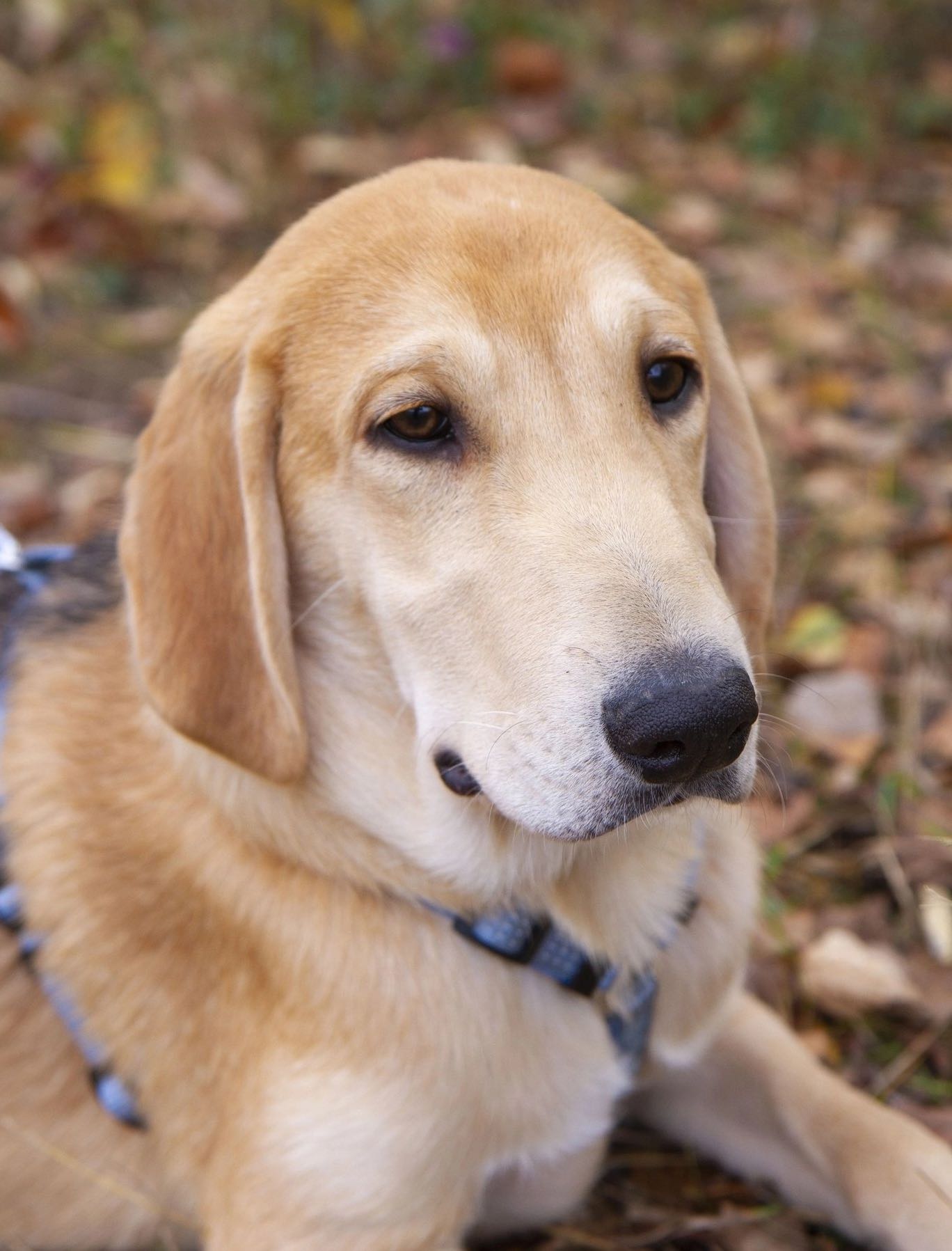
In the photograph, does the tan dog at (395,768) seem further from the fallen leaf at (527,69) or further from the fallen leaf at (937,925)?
the fallen leaf at (527,69)

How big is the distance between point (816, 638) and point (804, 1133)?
199 cm

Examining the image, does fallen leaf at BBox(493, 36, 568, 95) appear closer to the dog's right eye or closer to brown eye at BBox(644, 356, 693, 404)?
brown eye at BBox(644, 356, 693, 404)

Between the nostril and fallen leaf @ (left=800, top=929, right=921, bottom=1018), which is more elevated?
the nostril

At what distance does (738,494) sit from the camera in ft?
9.49

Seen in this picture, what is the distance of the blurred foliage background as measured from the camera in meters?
3.54

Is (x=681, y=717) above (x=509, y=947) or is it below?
above

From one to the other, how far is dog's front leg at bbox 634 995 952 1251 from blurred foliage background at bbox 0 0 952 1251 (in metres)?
0.09

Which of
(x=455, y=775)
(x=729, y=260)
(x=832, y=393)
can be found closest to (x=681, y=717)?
(x=455, y=775)

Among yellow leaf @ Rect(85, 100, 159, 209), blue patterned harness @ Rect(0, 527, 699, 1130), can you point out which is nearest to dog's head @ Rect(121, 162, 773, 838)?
blue patterned harness @ Rect(0, 527, 699, 1130)

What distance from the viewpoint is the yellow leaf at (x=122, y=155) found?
7301 millimetres

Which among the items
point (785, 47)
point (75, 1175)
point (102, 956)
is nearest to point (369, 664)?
point (102, 956)

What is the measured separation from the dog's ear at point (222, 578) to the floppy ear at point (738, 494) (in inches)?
37.2

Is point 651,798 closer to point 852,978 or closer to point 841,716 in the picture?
point 852,978

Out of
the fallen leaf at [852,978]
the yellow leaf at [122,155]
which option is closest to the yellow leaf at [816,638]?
the fallen leaf at [852,978]
